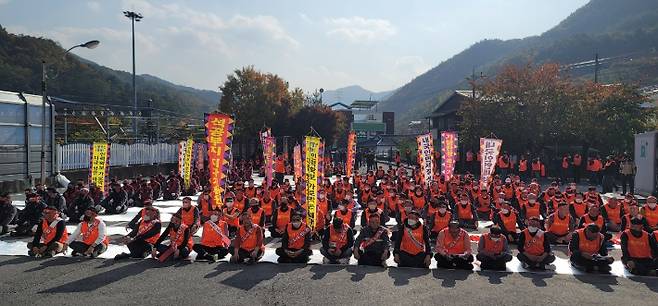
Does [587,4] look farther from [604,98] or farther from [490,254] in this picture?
[490,254]

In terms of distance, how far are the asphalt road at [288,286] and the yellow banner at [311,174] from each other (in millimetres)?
2518

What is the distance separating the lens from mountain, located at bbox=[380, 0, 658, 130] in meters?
76.5

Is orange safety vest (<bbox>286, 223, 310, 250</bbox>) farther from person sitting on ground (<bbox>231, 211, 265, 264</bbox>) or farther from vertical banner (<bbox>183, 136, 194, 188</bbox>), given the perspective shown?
vertical banner (<bbox>183, 136, 194, 188</bbox>)

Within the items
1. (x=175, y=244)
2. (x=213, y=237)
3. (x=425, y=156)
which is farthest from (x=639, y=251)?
(x=425, y=156)

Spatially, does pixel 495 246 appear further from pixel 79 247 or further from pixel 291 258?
pixel 79 247

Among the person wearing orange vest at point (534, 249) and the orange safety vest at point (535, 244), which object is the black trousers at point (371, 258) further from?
the orange safety vest at point (535, 244)

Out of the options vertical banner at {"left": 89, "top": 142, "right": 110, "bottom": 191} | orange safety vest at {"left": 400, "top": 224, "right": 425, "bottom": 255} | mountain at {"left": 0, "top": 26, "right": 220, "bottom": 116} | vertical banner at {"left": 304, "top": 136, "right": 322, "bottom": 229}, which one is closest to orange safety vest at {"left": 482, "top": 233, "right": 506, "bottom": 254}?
orange safety vest at {"left": 400, "top": 224, "right": 425, "bottom": 255}

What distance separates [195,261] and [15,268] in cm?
298

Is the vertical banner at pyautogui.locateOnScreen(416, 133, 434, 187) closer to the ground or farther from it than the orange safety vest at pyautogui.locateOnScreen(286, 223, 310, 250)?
farther from it

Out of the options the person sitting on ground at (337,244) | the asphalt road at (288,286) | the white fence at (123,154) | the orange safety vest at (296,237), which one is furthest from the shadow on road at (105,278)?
the white fence at (123,154)

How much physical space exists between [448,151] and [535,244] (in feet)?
32.7

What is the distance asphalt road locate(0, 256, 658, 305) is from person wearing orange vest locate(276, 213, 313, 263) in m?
0.33

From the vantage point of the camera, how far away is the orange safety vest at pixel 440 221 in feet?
40.0

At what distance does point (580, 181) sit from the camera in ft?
93.2
